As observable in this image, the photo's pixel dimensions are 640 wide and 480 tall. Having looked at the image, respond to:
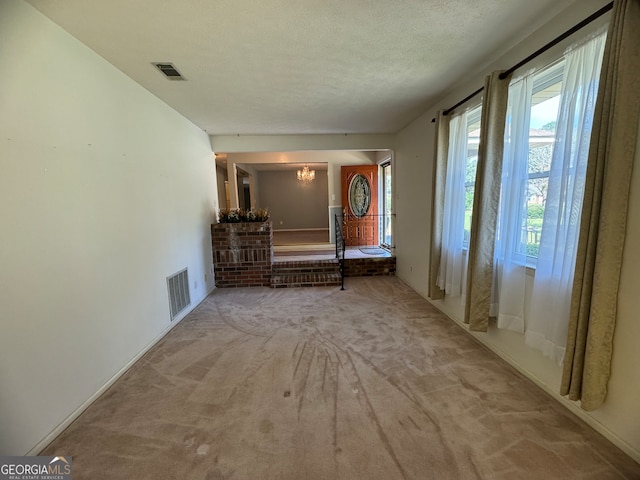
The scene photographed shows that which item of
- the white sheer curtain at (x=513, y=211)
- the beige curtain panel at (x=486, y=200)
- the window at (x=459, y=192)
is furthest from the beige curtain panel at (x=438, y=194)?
the white sheer curtain at (x=513, y=211)

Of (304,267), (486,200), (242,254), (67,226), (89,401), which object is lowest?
(89,401)

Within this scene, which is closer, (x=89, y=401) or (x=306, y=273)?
(x=89, y=401)

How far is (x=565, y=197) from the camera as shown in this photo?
1.71m

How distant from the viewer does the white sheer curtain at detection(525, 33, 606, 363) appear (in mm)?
1587

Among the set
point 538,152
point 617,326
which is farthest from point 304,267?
point 617,326

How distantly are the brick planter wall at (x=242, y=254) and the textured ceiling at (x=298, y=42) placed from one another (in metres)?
2.03

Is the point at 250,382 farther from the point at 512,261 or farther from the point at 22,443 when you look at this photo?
the point at 512,261

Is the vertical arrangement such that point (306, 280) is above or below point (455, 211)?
below

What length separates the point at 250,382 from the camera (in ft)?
7.23

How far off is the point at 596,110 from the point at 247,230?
4.31m

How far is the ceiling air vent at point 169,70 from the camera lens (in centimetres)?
239

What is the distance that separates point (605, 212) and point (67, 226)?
318 cm

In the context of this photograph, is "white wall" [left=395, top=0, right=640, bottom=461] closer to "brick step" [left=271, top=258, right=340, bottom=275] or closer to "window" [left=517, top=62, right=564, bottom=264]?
"window" [left=517, top=62, right=564, bottom=264]

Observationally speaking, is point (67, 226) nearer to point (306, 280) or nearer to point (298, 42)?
point (298, 42)
